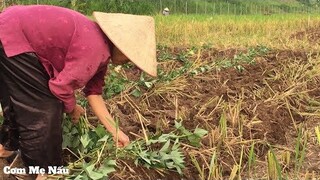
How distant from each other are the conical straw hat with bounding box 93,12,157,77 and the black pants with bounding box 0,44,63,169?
1.12 feet

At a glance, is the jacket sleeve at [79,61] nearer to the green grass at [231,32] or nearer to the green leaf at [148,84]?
the green leaf at [148,84]

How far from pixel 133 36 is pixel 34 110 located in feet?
1.71

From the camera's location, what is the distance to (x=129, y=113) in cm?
284

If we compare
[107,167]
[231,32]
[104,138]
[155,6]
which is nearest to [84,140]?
[104,138]

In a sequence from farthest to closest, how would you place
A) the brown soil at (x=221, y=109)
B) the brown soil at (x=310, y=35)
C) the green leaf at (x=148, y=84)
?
the brown soil at (x=310, y=35) → the green leaf at (x=148, y=84) → the brown soil at (x=221, y=109)

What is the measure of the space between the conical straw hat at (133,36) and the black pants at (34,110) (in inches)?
13.5

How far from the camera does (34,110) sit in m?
2.04

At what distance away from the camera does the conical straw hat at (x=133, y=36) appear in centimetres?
199

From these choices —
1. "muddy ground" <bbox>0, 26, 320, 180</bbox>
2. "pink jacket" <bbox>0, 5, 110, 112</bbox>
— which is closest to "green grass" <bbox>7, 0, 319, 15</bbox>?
"muddy ground" <bbox>0, 26, 320, 180</bbox>

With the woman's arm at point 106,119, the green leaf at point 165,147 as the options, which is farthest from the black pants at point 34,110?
the green leaf at point 165,147

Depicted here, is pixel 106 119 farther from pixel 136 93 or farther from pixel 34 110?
pixel 136 93

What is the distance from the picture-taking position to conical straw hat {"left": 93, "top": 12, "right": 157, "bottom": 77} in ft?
6.54

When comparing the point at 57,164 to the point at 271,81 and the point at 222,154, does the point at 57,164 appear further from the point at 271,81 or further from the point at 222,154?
the point at 271,81

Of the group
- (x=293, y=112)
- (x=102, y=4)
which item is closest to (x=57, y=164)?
(x=293, y=112)
